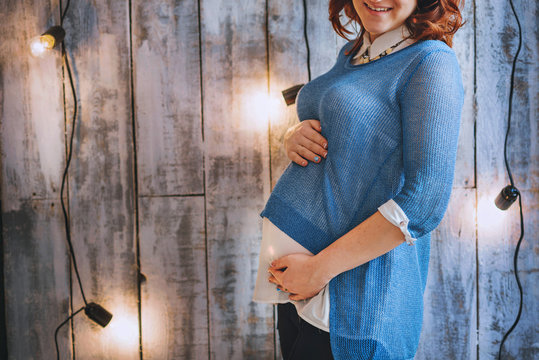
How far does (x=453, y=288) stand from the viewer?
116cm

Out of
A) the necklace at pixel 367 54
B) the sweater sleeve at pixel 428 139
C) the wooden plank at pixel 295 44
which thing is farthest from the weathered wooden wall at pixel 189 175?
the sweater sleeve at pixel 428 139

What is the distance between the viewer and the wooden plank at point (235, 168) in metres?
1.11

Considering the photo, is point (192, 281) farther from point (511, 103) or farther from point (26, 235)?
point (511, 103)

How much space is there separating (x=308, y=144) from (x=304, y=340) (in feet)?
1.42

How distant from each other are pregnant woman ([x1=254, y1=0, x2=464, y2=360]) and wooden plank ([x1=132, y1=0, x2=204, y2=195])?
0.54 metres

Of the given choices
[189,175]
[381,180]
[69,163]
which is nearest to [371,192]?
[381,180]

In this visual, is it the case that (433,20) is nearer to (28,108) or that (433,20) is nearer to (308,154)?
(308,154)

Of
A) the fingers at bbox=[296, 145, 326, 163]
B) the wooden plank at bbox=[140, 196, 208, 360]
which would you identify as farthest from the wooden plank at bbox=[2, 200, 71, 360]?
the fingers at bbox=[296, 145, 326, 163]

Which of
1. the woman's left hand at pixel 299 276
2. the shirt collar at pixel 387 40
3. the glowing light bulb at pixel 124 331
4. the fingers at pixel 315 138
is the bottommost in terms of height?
the glowing light bulb at pixel 124 331

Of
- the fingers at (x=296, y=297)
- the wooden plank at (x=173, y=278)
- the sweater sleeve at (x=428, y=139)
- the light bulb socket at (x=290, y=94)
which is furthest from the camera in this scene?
the wooden plank at (x=173, y=278)

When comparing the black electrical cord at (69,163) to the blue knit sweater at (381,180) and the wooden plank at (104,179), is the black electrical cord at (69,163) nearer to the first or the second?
the wooden plank at (104,179)

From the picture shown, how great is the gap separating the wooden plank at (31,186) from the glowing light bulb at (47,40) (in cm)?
6

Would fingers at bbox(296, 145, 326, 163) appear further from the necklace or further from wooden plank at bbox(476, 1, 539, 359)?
wooden plank at bbox(476, 1, 539, 359)

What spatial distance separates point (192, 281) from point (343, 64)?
0.91 meters
